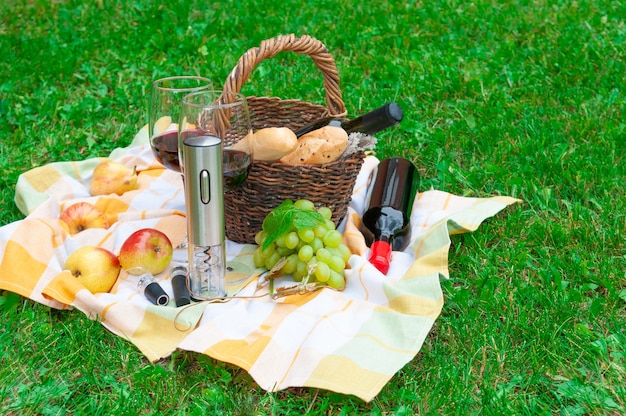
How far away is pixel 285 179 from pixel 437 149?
1103 mm

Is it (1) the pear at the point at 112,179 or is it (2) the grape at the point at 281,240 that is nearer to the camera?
(2) the grape at the point at 281,240

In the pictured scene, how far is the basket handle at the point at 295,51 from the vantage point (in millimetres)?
2301

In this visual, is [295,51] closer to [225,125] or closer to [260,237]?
[225,125]

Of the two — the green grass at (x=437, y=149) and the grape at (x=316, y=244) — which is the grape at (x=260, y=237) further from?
the green grass at (x=437, y=149)

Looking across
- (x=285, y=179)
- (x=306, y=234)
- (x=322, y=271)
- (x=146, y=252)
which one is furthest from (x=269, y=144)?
(x=146, y=252)

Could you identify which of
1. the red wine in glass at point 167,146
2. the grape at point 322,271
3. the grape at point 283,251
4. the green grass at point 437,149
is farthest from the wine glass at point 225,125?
the green grass at point 437,149

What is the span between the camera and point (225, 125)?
2172mm

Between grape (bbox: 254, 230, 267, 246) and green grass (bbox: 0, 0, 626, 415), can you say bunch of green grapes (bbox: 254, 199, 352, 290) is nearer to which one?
grape (bbox: 254, 230, 267, 246)

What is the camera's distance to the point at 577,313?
2201 millimetres

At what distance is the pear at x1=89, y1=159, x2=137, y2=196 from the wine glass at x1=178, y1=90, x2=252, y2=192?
81 cm

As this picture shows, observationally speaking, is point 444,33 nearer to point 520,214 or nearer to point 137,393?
point 520,214

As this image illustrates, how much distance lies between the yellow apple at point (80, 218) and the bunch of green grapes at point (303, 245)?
2.36ft

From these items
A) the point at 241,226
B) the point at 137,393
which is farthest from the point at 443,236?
the point at 137,393

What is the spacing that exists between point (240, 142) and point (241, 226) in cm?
41
